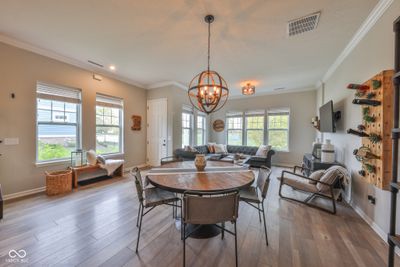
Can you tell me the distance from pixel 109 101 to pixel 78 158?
1690 millimetres

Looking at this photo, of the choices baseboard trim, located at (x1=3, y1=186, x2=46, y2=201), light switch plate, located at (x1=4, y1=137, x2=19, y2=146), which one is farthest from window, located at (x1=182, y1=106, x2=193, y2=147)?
light switch plate, located at (x1=4, y1=137, x2=19, y2=146)

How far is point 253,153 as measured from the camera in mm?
6031

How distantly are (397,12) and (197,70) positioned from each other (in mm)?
3331

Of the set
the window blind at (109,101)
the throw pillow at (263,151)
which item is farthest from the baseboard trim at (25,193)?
the throw pillow at (263,151)

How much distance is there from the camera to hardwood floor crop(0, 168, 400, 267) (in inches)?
65.1

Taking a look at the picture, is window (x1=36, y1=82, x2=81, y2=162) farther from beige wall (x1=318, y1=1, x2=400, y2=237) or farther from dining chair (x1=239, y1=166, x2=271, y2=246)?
beige wall (x1=318, y1=1, x2=400, y2=237)

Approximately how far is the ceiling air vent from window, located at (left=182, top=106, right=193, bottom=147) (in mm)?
3964

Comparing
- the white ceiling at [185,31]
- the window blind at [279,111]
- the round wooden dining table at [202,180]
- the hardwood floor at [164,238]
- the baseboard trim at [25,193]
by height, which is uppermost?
the white ceiling at [185,31]

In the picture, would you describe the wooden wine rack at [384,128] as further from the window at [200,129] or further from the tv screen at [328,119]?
the window at [200,129]

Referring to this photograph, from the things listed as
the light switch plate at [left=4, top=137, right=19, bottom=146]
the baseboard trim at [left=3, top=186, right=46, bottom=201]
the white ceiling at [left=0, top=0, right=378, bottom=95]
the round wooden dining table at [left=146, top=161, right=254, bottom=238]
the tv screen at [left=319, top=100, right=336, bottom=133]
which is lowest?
the baseboard trim at [left=3, top=186, right=46, bottom=201]

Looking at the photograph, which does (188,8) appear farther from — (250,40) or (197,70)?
(197,70)

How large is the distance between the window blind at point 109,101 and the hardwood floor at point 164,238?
254 centimetres

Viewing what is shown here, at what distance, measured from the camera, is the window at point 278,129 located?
6.12 m

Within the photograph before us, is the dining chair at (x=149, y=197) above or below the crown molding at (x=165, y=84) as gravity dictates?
below
